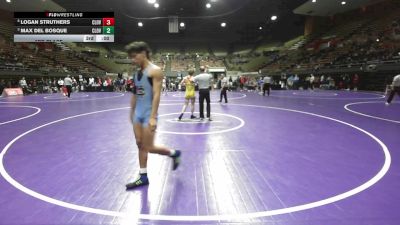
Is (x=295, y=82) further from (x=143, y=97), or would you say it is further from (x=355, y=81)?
(x=143, y=97)

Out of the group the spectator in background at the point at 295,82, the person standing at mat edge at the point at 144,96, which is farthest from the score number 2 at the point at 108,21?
the spectator in background at the point at 295,82

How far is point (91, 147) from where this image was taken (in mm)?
6027

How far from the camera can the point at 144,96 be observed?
3.75 m

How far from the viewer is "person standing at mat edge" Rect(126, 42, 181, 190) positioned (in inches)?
143

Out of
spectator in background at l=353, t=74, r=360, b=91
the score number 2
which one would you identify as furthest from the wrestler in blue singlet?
spectator in background at l=353, t=74, r=360, b=91

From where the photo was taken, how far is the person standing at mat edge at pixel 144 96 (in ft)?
11.9

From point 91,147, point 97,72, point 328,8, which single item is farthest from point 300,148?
point 97,72

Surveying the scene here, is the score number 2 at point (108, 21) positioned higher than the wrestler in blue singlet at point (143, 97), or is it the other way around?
the score number 2 at point (108, 21)
